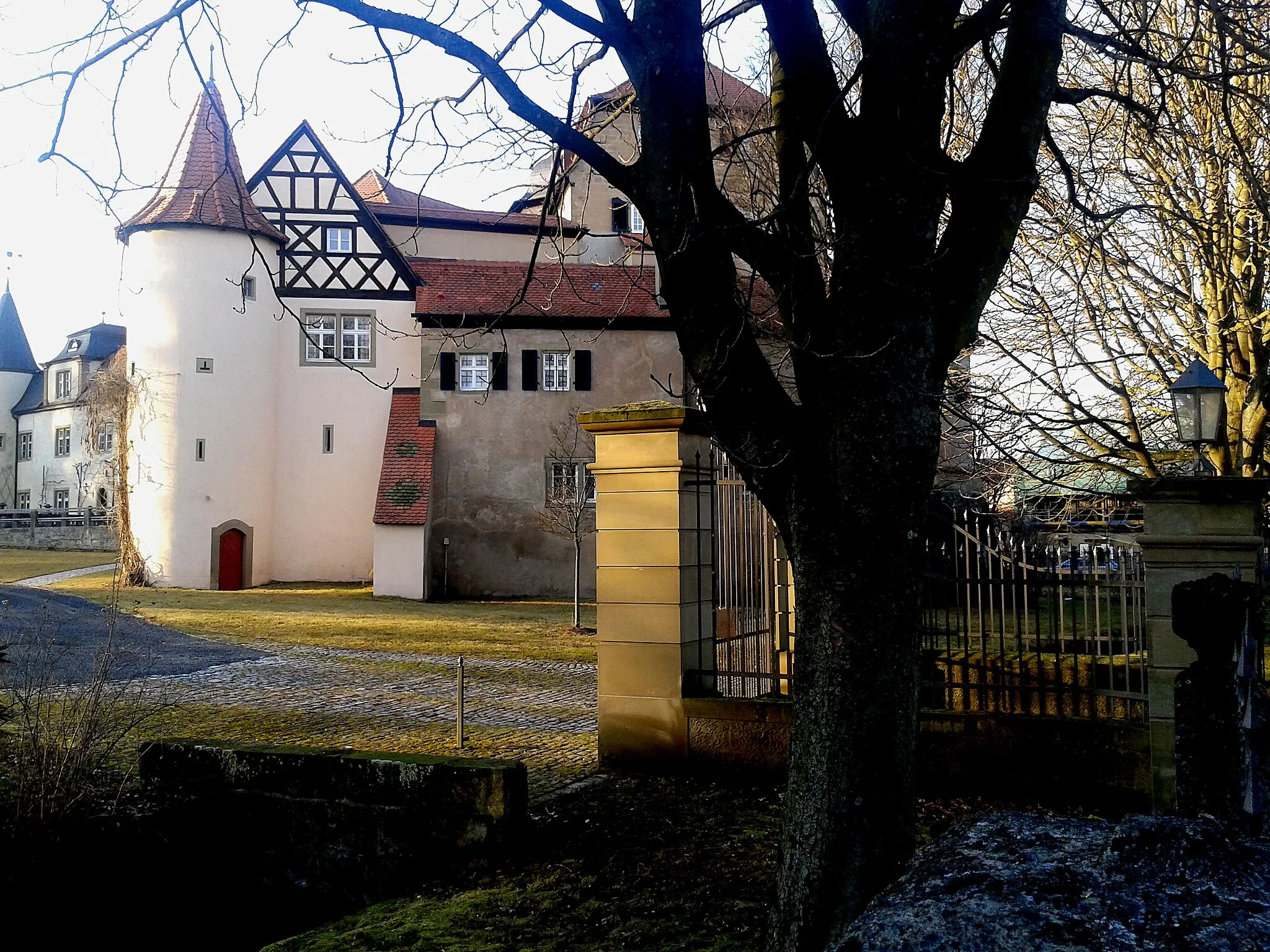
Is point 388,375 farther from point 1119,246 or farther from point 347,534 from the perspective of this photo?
point 1119,246

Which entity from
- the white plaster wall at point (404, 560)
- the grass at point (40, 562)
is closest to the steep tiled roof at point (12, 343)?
A: the grass at point (40, 562)

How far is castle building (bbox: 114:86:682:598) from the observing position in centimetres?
2850

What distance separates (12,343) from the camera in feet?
204

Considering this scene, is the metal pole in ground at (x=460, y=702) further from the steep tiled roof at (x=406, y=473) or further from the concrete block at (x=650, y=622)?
the steep tiled roof at (x=406, y=473)

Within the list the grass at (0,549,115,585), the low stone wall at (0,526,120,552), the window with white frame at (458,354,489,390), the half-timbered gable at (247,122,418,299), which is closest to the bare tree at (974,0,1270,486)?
the window with white frame at (458,354,489,390)

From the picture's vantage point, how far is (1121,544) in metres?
6.95

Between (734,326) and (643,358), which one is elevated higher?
(643,358)

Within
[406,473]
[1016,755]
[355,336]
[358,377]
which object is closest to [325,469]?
[358,377]

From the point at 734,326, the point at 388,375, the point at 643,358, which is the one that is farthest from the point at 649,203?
the point at 388,375

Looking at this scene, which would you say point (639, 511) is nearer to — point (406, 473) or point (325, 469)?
point (406, 473)

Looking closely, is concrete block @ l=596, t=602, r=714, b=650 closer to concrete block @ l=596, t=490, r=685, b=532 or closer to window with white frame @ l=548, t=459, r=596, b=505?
concrete block @ l=596, t=490, r=685, b=532

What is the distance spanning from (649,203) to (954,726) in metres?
4.28

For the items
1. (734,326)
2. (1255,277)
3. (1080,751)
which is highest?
(1255,277)

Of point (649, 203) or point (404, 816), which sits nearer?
point (649, 203)
